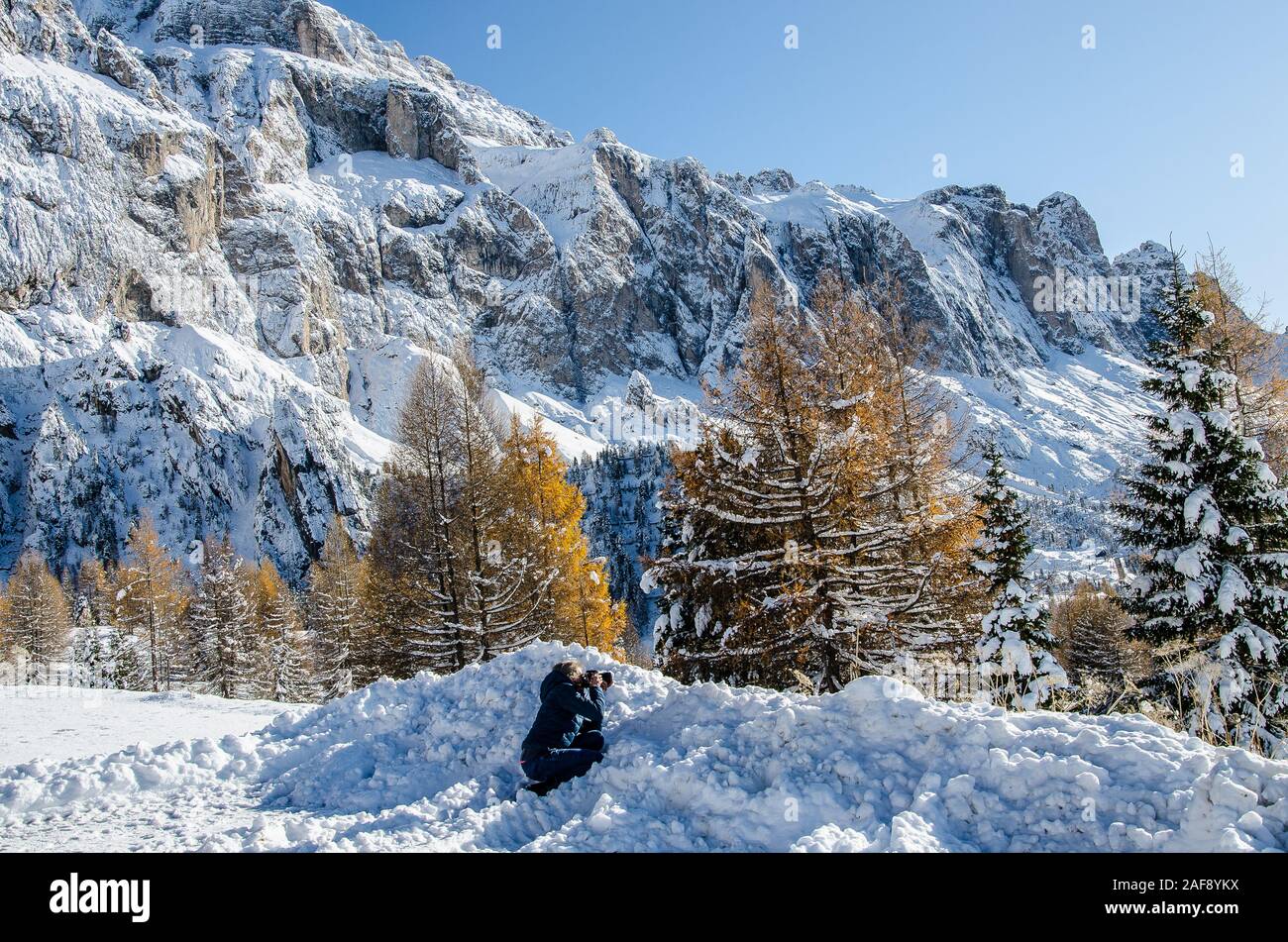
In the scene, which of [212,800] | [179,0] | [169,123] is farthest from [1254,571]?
[179,0]

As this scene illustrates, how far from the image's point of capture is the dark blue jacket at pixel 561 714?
6.13 meters

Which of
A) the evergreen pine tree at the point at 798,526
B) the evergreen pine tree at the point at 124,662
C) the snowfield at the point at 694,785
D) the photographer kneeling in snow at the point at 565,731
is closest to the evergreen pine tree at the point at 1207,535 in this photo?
the evergreen pine tree at the point at 798,526

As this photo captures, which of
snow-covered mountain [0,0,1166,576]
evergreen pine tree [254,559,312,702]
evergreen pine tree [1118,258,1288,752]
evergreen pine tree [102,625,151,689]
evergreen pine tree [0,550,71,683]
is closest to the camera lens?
evergreen pine tree [1118,258,1288,752]

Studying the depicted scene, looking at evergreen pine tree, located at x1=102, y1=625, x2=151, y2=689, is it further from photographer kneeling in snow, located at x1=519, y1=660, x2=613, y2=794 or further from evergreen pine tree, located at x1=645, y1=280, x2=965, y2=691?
photographer kneeling in snow, located at x1=519, y1=660, x2=613, y2=794

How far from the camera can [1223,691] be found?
34.9 feet

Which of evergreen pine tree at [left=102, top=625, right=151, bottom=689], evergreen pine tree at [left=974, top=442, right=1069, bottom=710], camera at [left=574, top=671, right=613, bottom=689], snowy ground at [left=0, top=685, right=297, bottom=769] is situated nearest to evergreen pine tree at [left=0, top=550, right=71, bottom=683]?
evergreen pine tree at [left=102, top=625, right=151, bottom=689]

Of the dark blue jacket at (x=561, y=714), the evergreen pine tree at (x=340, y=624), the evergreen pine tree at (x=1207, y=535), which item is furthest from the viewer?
the evergreen pine tree at (x=340, y=624)

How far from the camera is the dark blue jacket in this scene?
6.13 metres

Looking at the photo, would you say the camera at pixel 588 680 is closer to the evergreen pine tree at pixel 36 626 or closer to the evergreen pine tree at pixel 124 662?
the evergreen pine tree at pixel 124 662

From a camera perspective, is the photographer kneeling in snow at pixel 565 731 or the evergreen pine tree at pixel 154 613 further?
the evergreen pine tree at pixel 154 613

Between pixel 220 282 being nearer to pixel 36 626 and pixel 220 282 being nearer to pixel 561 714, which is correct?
pixel 36 626

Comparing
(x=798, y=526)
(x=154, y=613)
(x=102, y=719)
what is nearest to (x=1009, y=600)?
(x=798, y=526)

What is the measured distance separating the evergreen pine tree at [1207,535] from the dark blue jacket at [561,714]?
9.54m
